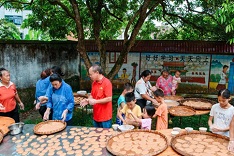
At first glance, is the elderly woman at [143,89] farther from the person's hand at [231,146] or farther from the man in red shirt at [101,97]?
the person's hand at [231,146]

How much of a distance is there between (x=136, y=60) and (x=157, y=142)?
6.39 m

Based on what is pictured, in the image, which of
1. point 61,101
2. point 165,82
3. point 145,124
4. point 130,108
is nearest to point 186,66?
point 165,82

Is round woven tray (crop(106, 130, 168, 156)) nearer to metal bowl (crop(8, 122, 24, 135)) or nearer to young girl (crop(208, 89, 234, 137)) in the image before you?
young girl (crop(208, 89, 234, 137))

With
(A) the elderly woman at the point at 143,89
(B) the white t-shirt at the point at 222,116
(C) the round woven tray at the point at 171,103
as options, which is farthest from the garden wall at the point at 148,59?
(B) the white t-shirt at the point at 222,116

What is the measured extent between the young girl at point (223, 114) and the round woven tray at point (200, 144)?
0.23 meters

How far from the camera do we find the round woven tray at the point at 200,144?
8.57 feet

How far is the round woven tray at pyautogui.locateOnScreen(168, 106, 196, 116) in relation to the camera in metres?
4.36

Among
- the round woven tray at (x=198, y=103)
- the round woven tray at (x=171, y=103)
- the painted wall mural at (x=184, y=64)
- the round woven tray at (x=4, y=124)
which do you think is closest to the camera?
the round woven tray at (x=4, y=124)

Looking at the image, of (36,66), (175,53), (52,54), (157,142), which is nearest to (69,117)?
(157,142)

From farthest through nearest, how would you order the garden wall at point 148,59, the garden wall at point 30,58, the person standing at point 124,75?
the person standing at point 124,75 < the garden wall at point 148,59 < the garden wall at point 30,58

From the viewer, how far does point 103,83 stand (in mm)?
3605

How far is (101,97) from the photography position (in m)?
3.66

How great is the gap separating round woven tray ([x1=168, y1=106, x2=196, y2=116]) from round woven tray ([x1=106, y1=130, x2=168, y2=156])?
141 cm

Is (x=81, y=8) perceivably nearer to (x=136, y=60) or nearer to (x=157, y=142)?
(x=136, y=60)
